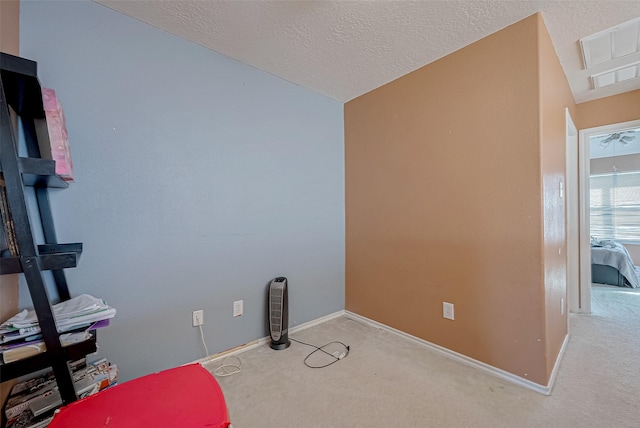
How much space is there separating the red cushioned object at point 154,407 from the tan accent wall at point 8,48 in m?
0.67

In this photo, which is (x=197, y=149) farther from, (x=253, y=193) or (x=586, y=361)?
(x=586, y=361)

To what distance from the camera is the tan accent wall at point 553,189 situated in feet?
5.36

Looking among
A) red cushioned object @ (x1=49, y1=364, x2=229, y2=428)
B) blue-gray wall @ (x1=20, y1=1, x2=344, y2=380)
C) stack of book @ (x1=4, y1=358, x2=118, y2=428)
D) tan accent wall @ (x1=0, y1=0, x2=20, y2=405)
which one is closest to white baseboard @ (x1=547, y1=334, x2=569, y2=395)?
blue-gray wall @ (x1=20, y1=1, x2=344, y2=380)

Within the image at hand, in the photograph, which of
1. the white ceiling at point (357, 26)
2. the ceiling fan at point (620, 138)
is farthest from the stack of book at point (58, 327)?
the ceiling fan at point (620, 138)

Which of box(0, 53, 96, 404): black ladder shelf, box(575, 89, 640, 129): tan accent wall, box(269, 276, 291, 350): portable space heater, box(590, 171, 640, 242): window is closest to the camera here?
box(0, 53, 96, 404): black ladder shelf

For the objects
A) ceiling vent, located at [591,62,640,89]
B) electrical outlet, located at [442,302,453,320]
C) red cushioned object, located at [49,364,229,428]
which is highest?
ceiling vent, located at [591,62,640,89]

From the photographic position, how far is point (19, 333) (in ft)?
3.21

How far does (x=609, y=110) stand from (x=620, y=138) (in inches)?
119

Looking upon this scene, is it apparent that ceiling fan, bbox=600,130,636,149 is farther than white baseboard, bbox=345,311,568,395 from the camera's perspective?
Yes

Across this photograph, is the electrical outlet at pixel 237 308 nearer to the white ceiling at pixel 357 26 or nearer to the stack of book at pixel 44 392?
the stack of book at pixel 44 392

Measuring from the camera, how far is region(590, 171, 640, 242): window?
541 centimetres

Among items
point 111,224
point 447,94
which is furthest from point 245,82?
point 447,94

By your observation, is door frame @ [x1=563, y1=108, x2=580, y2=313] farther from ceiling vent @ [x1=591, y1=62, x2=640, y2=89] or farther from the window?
the window

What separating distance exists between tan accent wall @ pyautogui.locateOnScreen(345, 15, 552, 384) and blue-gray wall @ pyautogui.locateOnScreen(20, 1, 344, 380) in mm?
769
